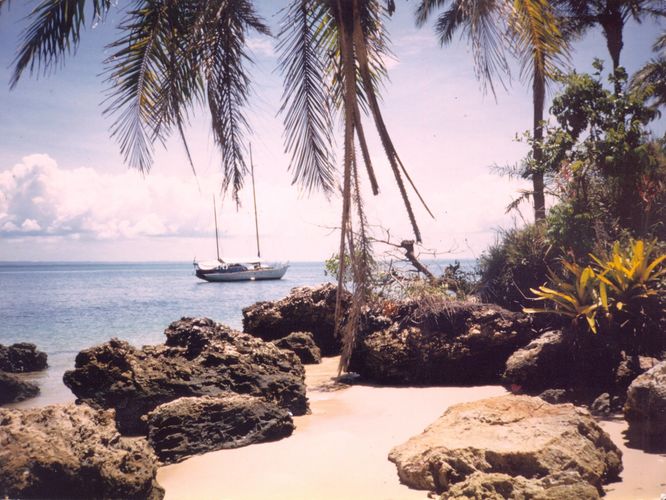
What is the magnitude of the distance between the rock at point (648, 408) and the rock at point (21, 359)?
36.3 feet

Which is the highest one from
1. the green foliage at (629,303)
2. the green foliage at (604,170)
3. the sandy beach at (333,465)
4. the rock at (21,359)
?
the green foliage at (604,170)

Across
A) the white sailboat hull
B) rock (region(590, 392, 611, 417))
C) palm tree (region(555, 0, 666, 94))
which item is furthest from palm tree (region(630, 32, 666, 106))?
the white sailboat hull

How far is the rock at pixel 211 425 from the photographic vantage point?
4.51m

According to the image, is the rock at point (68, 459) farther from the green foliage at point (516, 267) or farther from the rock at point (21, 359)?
the rock at point (21, 359)

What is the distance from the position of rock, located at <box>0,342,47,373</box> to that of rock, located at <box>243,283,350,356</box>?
15.6 ft

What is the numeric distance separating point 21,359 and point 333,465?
371 inches

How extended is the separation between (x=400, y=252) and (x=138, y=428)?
554 centimetres

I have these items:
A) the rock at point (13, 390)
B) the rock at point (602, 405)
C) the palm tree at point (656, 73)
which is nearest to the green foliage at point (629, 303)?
the rock at point (602, 405)

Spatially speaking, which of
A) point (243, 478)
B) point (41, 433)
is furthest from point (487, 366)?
point (41, 433)

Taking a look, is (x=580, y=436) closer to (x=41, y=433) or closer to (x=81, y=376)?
(x=41, y=433)

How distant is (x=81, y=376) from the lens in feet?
18.1

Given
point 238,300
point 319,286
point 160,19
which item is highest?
point 160,19

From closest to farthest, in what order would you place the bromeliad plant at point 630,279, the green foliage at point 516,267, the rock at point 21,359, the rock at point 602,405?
1. the rock at point 602,405
2. the bromeliad plant at point 630,279
3. the green foliage at point 516,267
4. the rock at point 21,359

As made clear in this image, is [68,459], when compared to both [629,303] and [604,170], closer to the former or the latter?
[629,303]
